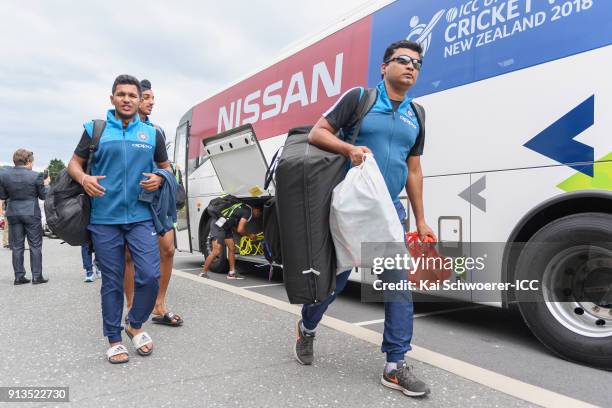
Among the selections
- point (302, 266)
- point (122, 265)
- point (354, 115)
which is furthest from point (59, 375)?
point (354, 115)

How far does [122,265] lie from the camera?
3.15 m

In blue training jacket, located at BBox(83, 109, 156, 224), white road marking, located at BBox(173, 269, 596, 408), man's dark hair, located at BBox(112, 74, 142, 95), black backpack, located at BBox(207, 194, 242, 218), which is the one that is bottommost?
white road marking, located at BBox(173, 269, 596, 408)

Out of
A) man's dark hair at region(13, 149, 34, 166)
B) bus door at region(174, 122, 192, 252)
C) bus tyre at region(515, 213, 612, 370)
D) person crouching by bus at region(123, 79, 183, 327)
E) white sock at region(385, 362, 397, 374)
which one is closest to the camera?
white sock at region(385, 362, 397, 374)

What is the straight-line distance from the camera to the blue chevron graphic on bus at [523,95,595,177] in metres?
2.93

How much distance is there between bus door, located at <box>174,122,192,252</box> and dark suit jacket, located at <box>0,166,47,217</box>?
220 cm

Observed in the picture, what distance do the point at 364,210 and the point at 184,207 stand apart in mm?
6586

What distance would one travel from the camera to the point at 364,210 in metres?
2.29

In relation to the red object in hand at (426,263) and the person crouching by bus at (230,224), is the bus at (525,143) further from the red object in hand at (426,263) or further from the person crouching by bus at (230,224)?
the person crouching by bus at (230,224)

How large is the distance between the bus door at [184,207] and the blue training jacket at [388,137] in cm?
583

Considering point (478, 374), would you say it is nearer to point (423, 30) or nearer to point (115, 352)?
point (115, 352)

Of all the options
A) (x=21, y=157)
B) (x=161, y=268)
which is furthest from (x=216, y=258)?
(x=161, y=268)

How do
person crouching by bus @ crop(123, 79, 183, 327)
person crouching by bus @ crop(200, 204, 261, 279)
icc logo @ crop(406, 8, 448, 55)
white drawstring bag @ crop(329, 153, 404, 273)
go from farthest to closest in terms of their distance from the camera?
person crouching by bus @ crop(200, 204, 261, 279) → icc logo @ crop(406, 8, 448, 55) → person crouching by bus @ crop(123, 79, 183, 327) → white drawstring bag @ crop(329, 153, 404, 273)

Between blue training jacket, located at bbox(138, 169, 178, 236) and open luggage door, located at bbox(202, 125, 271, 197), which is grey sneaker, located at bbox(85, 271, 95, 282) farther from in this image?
blue training jacket, located at bbox(138, 169, 178, 236)

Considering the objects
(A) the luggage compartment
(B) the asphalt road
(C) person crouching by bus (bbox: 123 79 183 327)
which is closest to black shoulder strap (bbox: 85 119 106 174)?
(C) person crouching by bus (bbox: 123 79 183 327)
